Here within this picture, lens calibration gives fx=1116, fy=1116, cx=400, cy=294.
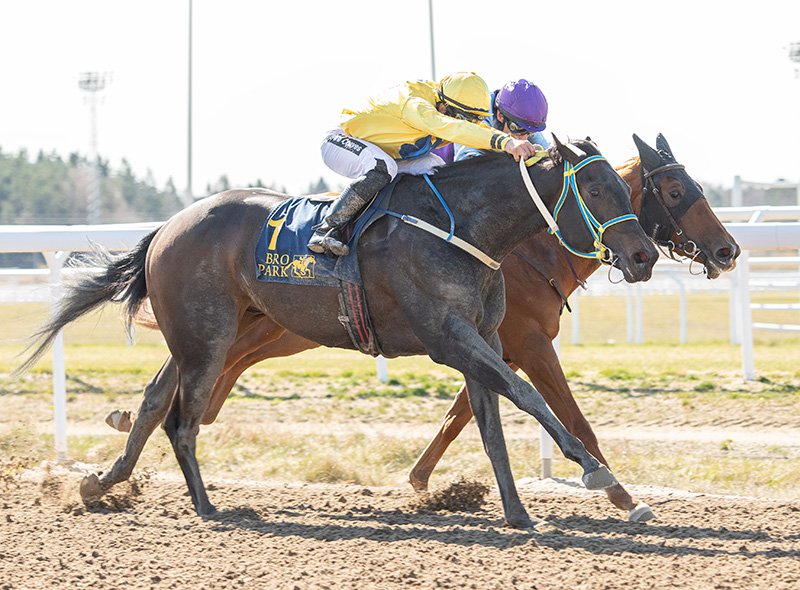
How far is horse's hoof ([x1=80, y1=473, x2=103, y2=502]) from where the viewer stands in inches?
235

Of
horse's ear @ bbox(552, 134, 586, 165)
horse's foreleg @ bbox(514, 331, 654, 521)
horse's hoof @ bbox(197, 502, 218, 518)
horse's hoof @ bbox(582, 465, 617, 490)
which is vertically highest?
horse's ear @ bbox(552, 134, 586, 165)

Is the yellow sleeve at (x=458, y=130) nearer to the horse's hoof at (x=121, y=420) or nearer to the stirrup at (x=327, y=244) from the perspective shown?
the stirrup at (x=327, y=244)

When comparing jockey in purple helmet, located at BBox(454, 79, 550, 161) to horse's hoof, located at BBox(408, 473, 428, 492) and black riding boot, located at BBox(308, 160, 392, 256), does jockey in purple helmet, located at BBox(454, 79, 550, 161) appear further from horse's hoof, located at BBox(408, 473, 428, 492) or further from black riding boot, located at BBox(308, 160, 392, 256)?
horse's hoof, located at BBox(408, 473, 428, 492)

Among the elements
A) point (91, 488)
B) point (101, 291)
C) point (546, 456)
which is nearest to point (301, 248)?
point (101, 291)

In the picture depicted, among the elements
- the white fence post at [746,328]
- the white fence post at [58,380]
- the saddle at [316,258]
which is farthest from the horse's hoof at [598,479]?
the white fence post at [746,328]

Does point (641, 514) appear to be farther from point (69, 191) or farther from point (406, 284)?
point (69, 191)

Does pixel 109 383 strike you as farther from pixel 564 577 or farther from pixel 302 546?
pixel 564 577

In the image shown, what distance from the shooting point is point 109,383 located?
1167 cm

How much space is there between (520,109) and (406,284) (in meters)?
→ 1.15

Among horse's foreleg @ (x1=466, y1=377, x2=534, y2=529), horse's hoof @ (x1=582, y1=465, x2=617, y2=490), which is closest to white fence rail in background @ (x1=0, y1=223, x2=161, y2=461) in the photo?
horse's foreleg @ (x1=466, y1=377, x2=534, y2=529)

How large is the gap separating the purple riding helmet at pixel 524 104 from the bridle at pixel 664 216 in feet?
2.24

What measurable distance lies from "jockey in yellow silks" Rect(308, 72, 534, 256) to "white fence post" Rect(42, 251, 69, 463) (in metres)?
2.41

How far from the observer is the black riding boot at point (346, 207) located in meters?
5.46

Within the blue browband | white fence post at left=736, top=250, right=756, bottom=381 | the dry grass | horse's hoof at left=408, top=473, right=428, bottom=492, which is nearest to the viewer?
the blue browband
